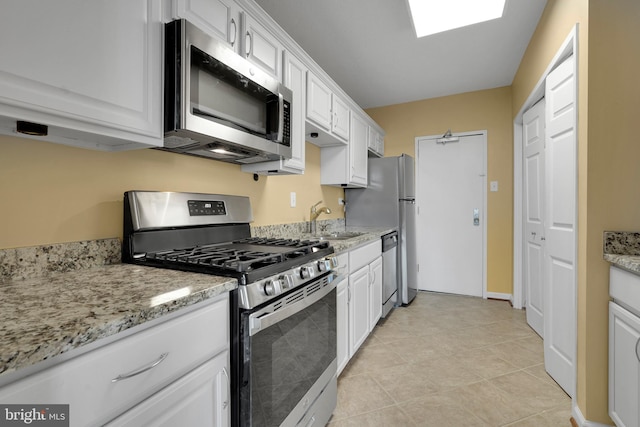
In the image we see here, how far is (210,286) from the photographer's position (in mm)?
886

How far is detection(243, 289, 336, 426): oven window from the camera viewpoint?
3.34ft

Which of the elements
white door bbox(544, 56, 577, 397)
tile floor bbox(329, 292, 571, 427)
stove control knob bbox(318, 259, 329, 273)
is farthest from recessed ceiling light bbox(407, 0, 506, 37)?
tile floor bbox(329, 292, 571, 427)

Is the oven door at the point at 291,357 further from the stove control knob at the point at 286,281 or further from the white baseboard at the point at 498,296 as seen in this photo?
the white baseboard at the point at 498,296

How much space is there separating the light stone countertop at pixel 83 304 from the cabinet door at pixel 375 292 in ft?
5.54

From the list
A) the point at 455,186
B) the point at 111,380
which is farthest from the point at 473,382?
the point at 455,186

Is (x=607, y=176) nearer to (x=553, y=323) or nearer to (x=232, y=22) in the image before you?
(x=553, y=323)

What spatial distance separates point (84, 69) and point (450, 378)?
245cm

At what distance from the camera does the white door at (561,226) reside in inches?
65.2

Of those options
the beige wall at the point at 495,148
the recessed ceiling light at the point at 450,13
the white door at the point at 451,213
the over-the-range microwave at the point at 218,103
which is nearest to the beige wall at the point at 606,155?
the recessed ceiling light at the point at 450,13

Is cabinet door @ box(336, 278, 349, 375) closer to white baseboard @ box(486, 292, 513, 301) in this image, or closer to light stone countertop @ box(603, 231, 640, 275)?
light stone countertop @ box(603, 231, 640, 275)

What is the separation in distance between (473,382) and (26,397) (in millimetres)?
2202

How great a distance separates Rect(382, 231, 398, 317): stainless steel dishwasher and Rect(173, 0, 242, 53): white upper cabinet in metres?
2.11

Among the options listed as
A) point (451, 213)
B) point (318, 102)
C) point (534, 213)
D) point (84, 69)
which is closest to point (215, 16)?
point (84, 69)

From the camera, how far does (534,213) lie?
271cm
